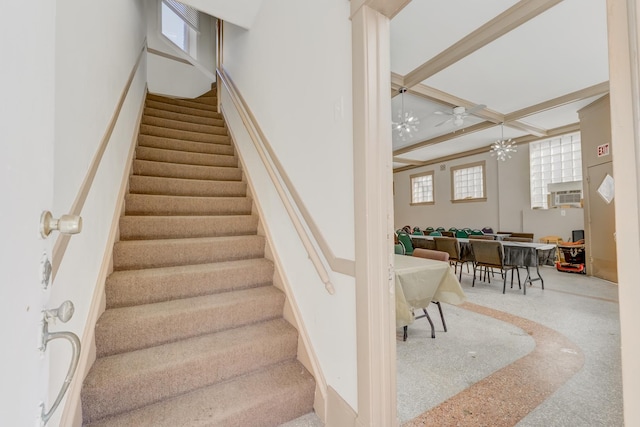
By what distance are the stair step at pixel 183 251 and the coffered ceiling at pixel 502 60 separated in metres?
2.88

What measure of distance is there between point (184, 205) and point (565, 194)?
7977 mm

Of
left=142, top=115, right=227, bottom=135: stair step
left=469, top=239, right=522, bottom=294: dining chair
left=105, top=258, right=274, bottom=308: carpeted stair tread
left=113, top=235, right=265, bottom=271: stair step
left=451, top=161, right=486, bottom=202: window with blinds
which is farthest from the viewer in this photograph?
left=451, top=161, right=486, bottom=202: window with blinds

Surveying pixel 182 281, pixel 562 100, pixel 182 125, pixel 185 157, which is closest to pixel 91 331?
pixel 182 281

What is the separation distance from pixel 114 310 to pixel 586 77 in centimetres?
642

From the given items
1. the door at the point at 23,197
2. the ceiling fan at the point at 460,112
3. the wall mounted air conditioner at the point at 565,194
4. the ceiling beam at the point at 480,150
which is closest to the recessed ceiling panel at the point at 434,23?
the ceiling fan at the point at 460,112

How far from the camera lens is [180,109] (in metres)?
4.11

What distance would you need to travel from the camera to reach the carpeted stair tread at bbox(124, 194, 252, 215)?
245 centimetres

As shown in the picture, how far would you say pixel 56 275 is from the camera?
1.08 meters

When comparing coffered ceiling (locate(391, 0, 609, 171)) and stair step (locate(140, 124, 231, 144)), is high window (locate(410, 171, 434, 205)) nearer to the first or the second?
coffered ceiling (locate(391, 0, 609, 171))

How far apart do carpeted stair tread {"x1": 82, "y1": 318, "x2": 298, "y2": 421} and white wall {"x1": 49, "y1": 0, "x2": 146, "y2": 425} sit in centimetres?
21

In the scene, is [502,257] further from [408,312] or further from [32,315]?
[32,315]

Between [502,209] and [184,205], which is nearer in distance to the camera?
[184,205]

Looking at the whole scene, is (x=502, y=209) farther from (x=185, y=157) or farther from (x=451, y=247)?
(x=185, y=157)

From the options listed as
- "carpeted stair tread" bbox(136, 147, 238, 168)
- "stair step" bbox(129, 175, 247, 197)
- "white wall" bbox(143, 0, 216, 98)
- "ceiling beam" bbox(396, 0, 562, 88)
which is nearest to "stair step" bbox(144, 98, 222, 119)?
"carpeted stair tread" bbox(136, 147, 238, 168)
